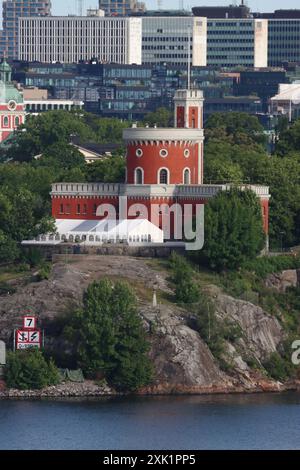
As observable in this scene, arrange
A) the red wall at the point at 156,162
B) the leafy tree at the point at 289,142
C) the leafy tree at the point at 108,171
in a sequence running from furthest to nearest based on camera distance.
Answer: the leafy tree at the point at 289,142
the leafy tree at the point at 108,171
the red wall at the point at 156,162

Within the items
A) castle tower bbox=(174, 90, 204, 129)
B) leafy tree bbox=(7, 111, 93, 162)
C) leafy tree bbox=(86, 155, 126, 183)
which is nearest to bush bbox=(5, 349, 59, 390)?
leafy tree bbox=(86, 155, 126, 183)

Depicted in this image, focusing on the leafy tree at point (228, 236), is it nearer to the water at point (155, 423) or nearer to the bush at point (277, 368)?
the bush at point (277, 368)

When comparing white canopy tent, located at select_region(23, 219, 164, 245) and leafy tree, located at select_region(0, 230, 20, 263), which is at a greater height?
white canopy tent, located at select_region(23, 219, 164, 245)

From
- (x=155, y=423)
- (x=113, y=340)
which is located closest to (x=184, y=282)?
(x=113, y=340)

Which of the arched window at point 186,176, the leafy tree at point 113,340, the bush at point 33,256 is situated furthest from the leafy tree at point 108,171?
the leafy tree at point 113,340

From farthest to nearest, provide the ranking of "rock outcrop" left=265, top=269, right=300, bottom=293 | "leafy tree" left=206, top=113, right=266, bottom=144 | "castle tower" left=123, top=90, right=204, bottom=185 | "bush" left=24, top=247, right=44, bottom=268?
1. "leafy tree" left=206, top=113, right=266, bottom=144
2. "castle tower" left=123, top=90, right=204, bottom=185
3. "rock outcrop" left=265, top=269, right=300, bottom=293
4. "bush" left=24, top=247, right=44, bottom=268

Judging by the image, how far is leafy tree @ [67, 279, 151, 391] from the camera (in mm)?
118625

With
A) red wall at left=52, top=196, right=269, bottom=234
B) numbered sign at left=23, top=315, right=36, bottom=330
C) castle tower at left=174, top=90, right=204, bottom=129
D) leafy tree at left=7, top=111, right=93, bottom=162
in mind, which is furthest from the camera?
leafy tree at left=7, top=111, right=93, bottom=162

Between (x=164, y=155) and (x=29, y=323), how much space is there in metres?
19.2

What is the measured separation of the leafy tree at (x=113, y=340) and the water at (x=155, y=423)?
1.61 metres

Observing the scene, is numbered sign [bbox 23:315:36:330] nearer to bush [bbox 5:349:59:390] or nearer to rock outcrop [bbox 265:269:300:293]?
bush [bbox 5:349:59:390]

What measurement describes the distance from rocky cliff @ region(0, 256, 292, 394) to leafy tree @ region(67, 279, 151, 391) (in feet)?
3.21

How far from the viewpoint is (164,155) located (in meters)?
138

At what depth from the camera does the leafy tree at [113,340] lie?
119 metres
